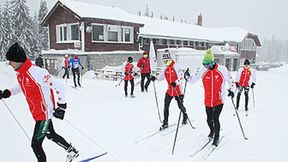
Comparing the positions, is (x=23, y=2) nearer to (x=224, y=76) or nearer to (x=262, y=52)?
(x=224, y=76)

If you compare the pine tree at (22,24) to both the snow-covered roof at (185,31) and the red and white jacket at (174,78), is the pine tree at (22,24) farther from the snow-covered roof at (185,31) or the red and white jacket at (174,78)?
the red and white jacket at (174,78)

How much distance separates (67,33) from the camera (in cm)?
2206

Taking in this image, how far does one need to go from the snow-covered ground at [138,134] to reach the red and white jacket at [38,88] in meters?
1.38

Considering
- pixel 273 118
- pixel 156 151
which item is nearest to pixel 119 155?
pixel 156 151

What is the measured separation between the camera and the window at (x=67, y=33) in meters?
21.3

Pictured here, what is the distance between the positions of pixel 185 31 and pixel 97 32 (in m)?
16.0

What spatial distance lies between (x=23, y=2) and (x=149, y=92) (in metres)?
35.7

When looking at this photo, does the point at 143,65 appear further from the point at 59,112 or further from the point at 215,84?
the point at 59,112

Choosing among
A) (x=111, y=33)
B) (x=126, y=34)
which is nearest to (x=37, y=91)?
(x=111, y=33)

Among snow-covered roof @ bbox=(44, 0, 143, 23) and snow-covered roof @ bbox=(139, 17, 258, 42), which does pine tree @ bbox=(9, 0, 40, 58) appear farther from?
snow-covered roof @ bbox=(139, 17, 258, 42)

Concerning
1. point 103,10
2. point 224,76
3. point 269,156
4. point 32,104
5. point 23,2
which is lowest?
point 269,156

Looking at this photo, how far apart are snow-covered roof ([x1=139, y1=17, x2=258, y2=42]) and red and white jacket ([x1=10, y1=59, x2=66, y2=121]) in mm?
21153

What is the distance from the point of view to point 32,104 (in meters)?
3.65

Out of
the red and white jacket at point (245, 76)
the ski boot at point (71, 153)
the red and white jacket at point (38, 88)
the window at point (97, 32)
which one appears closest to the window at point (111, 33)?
the window at point (97, 32)
